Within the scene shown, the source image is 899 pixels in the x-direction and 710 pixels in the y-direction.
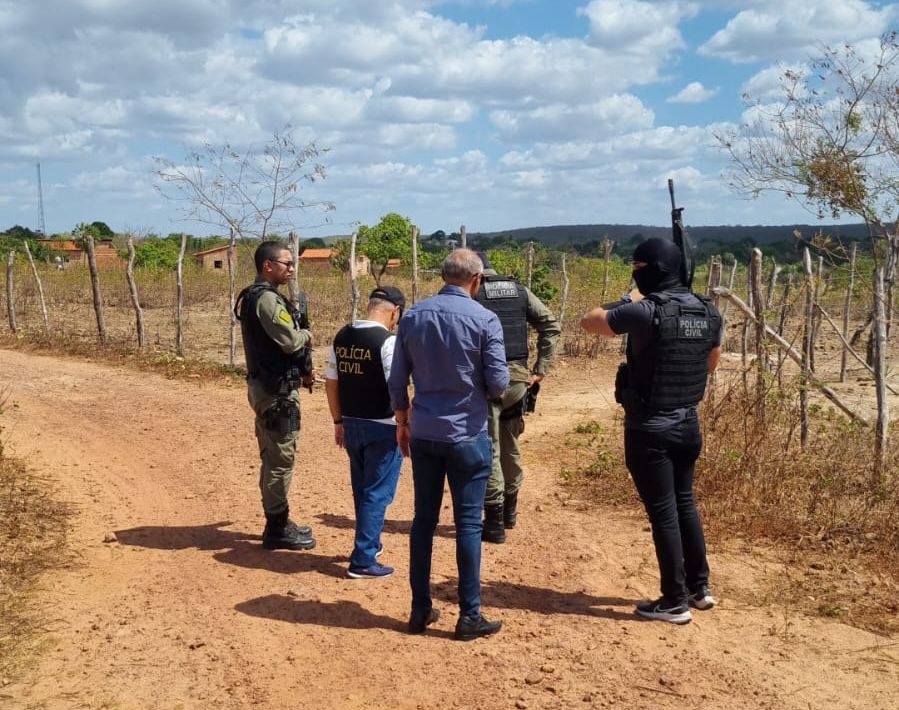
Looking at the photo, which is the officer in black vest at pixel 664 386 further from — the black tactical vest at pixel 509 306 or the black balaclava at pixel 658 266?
the black tactical vest at pixel 509 306

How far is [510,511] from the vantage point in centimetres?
559

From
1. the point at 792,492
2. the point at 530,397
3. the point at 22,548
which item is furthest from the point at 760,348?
the point at 22,548

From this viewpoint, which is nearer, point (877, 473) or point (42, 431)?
point (877, 473)

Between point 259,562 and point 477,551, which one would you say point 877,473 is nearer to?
point 477,551

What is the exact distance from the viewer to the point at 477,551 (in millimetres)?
3834

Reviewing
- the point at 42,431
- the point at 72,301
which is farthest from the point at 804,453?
the point at 72,301

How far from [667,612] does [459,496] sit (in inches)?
47.4

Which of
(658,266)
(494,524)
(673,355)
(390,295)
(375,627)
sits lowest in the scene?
(375,627)

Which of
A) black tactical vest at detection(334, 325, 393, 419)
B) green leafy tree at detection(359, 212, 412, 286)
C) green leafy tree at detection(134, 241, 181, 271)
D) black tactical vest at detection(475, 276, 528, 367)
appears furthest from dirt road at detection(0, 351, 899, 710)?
green leafy tree at detection(359, 212, 412, 286)

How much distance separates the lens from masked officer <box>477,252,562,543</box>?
204 inches

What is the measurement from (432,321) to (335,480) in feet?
11.4

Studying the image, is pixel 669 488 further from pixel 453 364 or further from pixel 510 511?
pixel 510 511

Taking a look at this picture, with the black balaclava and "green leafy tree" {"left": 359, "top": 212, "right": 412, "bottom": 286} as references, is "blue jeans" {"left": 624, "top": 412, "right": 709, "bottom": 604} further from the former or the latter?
"green leafy tree" {"left": 359, "top": 212, "right": 412, "bottom": 286}

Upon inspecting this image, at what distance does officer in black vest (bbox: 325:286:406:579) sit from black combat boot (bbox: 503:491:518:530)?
1.16 metres
